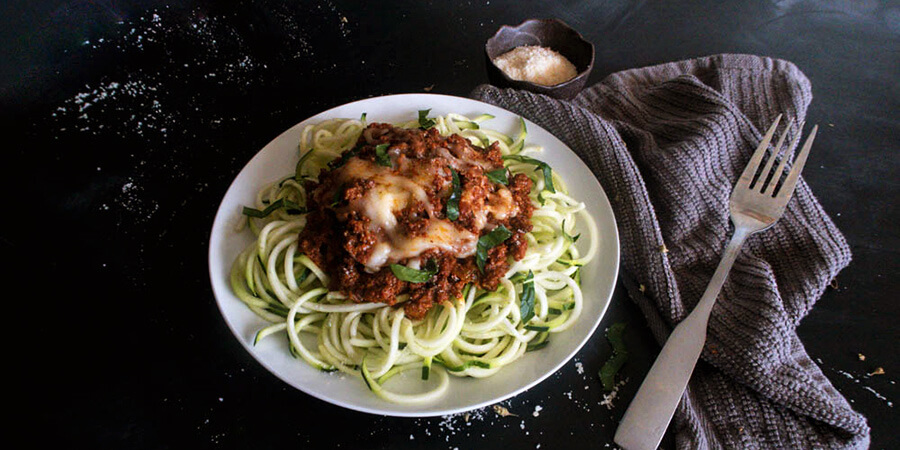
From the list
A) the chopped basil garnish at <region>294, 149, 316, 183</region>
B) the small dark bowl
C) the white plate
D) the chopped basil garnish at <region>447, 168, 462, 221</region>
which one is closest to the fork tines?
the white plate

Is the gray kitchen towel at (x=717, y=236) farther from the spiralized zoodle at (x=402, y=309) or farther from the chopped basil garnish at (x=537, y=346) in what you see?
the chopped basil garnish at (x=537, y=346)

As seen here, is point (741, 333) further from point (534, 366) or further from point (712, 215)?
point (534, 366)

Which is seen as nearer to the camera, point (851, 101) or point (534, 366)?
point (534, 366)

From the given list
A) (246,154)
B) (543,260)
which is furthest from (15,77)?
(543,260)

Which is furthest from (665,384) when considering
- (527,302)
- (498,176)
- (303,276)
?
(303,276)

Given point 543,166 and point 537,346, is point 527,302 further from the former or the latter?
point 543,166

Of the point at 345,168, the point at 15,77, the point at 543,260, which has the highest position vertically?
the point at 15,77

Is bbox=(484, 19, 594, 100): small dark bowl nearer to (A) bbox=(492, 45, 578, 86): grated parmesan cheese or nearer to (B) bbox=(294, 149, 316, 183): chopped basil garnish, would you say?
(A) bbox=(492, 45, 578, 86): grated parmesan cheese
